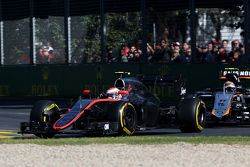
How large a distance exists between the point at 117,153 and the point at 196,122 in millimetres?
4657

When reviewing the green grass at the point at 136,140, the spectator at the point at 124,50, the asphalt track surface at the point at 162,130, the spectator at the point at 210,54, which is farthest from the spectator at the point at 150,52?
the green grass at the point at 136,140

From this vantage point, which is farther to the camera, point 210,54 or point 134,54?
point 134,54

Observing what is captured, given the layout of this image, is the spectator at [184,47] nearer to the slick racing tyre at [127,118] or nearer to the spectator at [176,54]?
the spectator at [176,54]

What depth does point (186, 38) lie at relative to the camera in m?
31.0

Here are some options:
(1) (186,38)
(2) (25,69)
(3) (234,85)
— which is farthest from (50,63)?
(3) (234,85)

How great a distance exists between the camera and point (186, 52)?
30844mm

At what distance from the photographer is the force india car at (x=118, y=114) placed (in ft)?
58.7

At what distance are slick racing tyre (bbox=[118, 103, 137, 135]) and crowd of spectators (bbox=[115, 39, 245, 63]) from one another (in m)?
11.5

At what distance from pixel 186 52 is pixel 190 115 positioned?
12301mm

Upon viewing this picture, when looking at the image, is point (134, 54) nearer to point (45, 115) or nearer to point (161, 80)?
point (161, 80)

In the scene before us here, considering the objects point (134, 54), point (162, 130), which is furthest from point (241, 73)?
point (134, 54)

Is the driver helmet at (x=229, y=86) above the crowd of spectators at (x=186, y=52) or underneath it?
underneath

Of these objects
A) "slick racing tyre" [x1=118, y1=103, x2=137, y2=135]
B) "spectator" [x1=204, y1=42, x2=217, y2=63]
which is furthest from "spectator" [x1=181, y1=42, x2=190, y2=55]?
"slick racing tyre" [x1=118, y1=103, x2=137, y2=135]

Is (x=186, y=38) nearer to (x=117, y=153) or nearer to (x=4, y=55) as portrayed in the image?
(x=4, y=55)
